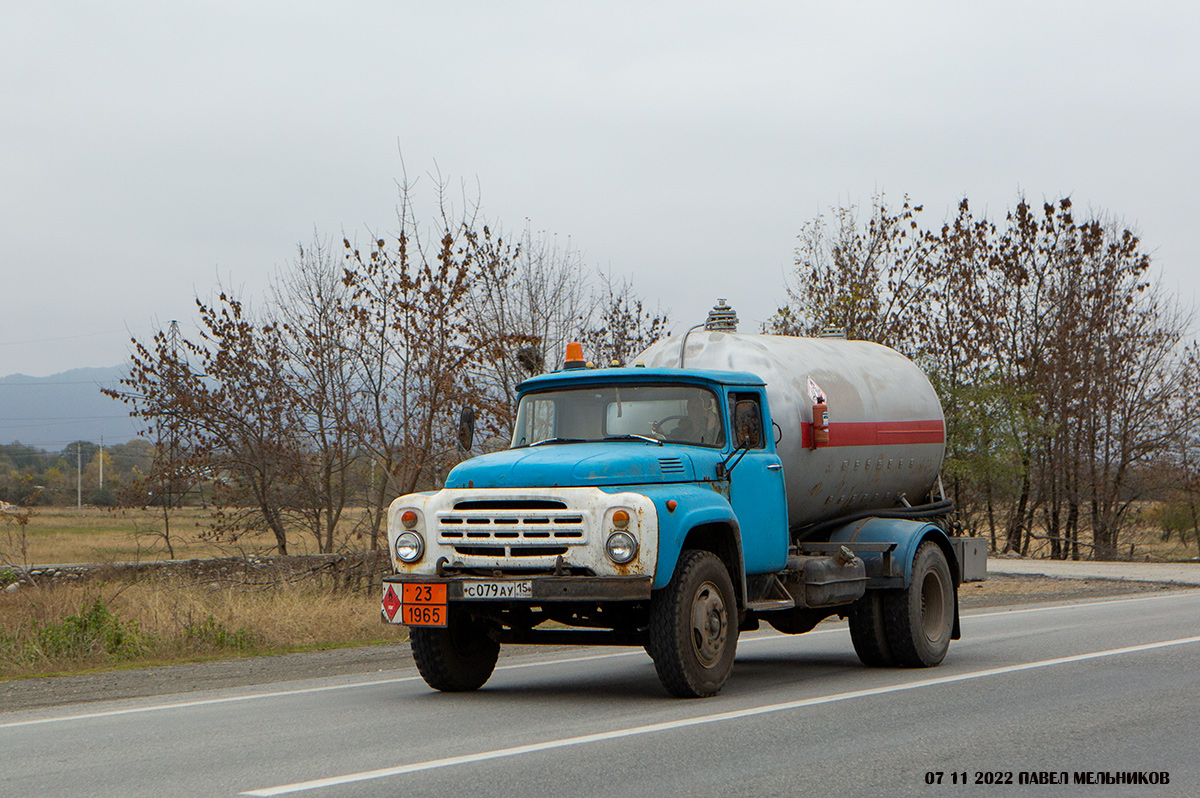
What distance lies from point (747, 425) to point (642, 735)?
3.32 m

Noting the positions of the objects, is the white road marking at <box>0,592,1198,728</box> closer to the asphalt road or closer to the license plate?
the asphalt road

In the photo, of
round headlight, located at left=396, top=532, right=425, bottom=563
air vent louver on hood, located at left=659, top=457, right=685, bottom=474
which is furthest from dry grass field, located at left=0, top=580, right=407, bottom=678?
air vent louver on hood, located at left=659, top=457, right=685, bottom=474

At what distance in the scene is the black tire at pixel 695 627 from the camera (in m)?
8.48

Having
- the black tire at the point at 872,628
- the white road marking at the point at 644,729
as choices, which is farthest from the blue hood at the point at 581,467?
the black tire at the point at 872,628

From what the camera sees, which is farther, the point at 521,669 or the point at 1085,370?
the point at 1085,370

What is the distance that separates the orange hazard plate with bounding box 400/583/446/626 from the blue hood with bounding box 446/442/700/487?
2.60 feet

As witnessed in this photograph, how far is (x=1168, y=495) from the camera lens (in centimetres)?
4031

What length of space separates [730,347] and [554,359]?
42.3ft

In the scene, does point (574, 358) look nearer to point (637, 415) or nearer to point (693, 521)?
point (637, 415)

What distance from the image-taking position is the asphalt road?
607 cm

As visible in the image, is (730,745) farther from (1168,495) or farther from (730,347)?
(1168,495)

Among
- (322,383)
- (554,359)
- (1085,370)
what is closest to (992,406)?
(1085,370)

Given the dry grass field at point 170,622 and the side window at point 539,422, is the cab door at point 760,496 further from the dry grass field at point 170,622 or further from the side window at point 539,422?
the dry grass field at point 170,622

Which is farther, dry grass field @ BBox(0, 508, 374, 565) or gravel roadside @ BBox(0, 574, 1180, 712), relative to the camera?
dry grass field @ BBox(0, 508, 374, 565)
